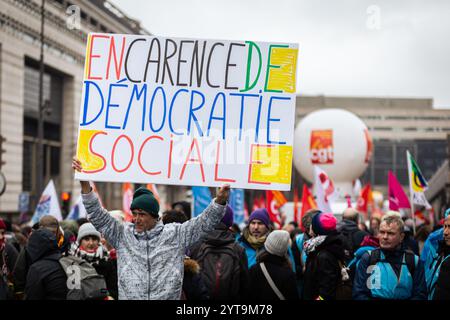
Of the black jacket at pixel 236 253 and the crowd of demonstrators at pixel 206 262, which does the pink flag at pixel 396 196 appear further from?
the black jacket at pixel 236 253

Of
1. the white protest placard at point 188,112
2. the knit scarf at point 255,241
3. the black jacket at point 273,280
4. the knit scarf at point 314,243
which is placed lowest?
the black jacket at point 273,280

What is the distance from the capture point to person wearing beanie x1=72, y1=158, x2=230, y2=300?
409 centimetres

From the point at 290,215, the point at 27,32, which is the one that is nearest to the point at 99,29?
the point at 27,32

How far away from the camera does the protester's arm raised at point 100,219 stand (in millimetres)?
4203

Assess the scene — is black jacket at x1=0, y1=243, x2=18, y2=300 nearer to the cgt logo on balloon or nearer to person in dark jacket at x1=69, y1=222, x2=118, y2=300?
person in dark jacket at x1=69, y1=222, x2=118, y2=300

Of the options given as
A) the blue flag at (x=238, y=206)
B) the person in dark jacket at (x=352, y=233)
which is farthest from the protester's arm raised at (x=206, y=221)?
the blue flag at (x=238, y=206)

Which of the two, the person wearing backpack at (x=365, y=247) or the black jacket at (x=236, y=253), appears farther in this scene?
the person wearing backpack at (x=365, y=247)

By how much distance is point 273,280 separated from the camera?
5.28 meters

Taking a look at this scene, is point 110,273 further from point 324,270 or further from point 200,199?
point 200,199

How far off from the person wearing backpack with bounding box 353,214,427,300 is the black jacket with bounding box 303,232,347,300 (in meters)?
0.27

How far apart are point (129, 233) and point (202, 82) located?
4.61ft

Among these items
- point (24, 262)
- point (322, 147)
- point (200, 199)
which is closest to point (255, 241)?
point (24, 262)

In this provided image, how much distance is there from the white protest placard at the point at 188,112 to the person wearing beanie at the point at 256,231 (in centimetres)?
167

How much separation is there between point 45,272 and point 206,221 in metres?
1.36
